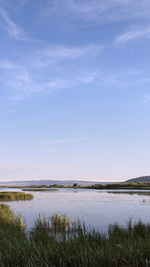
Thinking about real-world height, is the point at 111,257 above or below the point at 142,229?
above

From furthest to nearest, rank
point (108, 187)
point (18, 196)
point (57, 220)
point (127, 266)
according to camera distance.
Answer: point (108, 187)
point (18, 196)
point (57, 220)
point (127, 266)

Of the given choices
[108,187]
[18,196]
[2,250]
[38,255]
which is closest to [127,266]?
[38,255]

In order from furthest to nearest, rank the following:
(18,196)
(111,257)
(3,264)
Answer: (18,196) < (3,264) < (111,257)

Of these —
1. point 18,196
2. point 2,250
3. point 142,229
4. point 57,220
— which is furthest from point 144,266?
point 18,196

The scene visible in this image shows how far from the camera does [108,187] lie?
326 ft

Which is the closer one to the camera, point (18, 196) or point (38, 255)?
point (38, 255)

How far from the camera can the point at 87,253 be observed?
24.1 ft

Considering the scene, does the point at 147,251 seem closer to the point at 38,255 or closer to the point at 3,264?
the point at 38,255

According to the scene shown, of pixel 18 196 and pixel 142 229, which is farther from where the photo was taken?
pixel 18 196

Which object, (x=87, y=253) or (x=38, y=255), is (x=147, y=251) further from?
(x=38, y=255)

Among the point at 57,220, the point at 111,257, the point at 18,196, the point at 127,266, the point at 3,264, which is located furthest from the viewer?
the point at 18,196

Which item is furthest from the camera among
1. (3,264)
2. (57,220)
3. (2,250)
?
(57,220)

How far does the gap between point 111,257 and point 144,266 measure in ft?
2.83

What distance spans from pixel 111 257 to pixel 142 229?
7.68 meters
